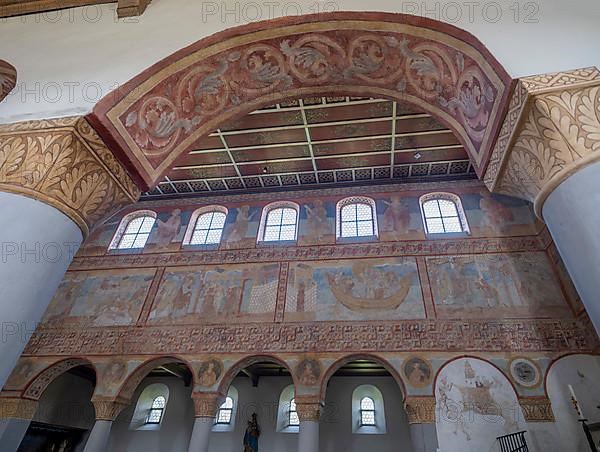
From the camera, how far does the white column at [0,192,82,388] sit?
2.51 metres

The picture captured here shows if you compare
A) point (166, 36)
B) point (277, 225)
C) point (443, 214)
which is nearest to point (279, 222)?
point (277, 225)

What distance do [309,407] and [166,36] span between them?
6818 mm

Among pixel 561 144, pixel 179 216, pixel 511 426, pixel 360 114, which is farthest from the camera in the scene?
pixel 179 216

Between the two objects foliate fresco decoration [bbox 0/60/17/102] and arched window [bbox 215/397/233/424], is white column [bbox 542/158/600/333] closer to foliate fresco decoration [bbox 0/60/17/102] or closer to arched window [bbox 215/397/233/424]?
foliate fresco decoration [bbox 0/60/17/102]

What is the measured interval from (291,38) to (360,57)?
2.62 feet

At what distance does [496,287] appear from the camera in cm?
809

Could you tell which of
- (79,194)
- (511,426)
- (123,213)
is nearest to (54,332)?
(123,213)

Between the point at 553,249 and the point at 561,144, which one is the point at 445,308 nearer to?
the point at 553,249

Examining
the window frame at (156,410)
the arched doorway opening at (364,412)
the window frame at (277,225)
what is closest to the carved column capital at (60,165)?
the window frame at (277,225)

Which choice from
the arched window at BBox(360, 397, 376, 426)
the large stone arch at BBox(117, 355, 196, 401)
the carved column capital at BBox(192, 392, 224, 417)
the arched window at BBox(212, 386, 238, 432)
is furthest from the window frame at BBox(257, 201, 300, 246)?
the arched window at BBox(360, 397, 376, 426)

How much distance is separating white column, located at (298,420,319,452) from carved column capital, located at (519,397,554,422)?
3927 millimetres

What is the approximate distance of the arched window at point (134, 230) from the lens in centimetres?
1063

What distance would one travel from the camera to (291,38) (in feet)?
12.9

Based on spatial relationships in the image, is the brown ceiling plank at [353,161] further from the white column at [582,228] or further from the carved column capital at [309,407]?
the white column at [582,228]
